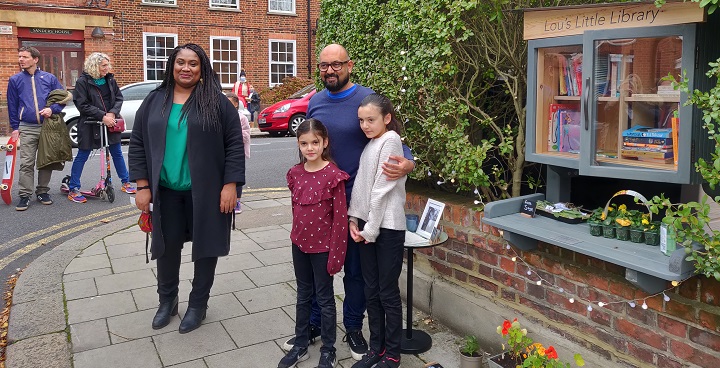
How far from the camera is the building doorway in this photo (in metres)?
19.9

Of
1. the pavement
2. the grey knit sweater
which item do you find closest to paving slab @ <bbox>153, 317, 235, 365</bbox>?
the pavement

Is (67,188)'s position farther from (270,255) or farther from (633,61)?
(633,61)

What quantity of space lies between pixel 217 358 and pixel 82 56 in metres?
19.9

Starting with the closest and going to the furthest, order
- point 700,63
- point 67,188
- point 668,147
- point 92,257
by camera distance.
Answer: point 700,63, point 668,147, point 92,257, point 67,188

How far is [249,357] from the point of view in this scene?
3.68m

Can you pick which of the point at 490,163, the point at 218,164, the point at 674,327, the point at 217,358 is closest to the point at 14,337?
the point at 217,358

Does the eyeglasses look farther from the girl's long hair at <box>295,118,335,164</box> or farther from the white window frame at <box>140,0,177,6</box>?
the white window frame at <box>140,0,177,6</box>

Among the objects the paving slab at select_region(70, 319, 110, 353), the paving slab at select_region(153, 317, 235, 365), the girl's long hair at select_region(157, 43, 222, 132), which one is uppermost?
the girl's long hair at select_region(157, 43, 222, 132)

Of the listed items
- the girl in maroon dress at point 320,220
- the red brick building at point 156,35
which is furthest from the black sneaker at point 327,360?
the red brick building at point 156,35

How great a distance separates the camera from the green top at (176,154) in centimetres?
387

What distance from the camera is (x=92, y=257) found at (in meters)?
5.71

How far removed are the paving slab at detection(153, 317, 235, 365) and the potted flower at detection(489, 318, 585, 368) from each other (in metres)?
1.70

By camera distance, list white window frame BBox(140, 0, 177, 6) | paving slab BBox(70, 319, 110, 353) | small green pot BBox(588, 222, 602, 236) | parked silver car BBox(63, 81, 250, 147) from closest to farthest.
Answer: small green pot BBox(588, 222, 602, 236)
paving slab BBox(70, 319, 110, 353)
parked silver car BBox(63, 81, 250, 147)
white window frame BBox(140, 0, 177, 6)

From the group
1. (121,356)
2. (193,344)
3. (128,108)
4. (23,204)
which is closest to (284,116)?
(128,108)
